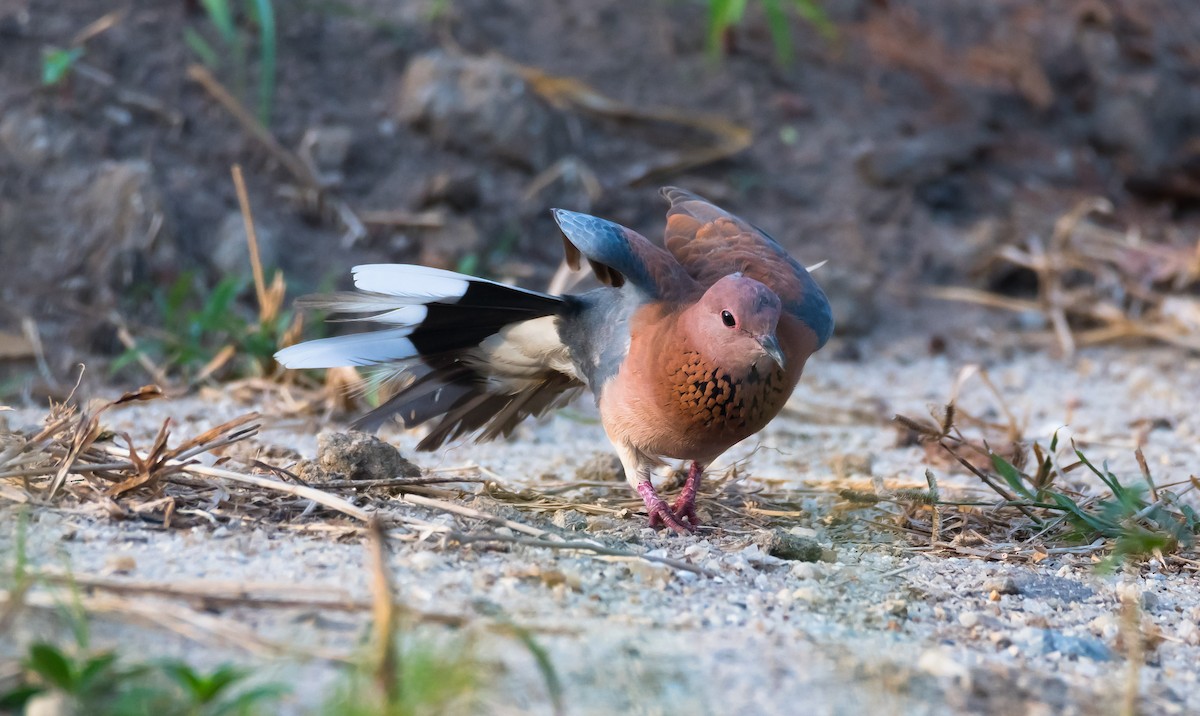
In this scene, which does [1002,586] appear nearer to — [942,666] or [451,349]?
[942,666]

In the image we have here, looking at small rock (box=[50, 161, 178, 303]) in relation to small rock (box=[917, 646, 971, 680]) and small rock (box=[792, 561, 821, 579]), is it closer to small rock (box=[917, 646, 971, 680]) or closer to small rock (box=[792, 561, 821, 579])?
small rock (box=[792, 561, 821, 579])

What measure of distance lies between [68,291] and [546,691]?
12.3ft

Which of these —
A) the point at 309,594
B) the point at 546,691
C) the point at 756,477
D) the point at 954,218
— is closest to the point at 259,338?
the point at 756,477

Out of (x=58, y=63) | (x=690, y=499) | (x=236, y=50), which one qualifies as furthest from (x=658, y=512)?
(x=236, y=50)

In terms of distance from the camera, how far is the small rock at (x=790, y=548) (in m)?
2.79

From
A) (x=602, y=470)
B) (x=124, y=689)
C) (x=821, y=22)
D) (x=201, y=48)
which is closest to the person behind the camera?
(x=124, y=689)

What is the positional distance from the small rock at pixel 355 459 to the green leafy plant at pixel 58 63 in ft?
9.73

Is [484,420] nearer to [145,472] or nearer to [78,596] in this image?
[145,472]

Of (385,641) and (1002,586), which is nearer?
(385,641)

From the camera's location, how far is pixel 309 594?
2.06m

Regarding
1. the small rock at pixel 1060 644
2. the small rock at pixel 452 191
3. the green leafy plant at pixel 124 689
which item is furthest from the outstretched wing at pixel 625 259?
the small rock at pixel 452 191

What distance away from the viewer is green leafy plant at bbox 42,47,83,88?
5172 millimetres

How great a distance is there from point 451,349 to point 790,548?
1149 mm

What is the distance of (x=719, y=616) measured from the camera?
7.50 ft
